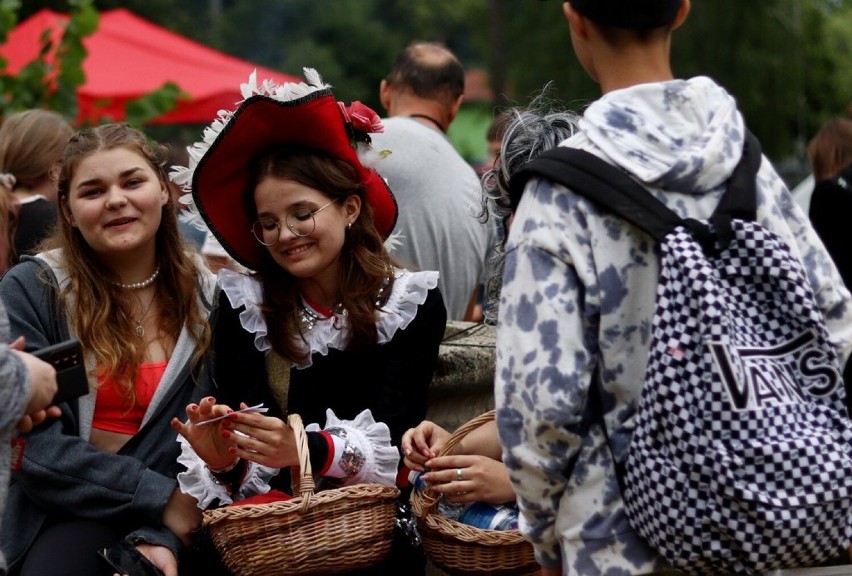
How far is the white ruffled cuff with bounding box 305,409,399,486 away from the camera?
3.14 metres

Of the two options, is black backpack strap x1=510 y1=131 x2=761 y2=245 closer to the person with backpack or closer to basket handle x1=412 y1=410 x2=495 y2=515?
the person with backpack

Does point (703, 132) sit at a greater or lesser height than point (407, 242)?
greater

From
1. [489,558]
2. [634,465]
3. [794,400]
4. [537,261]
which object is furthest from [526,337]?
[489,558]

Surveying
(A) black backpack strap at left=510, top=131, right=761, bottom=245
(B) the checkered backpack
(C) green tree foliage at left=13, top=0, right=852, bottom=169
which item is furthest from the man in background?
(C) green tree foliage at left=13, top=0, right=852, bottom=169

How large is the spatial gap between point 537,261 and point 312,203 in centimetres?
126

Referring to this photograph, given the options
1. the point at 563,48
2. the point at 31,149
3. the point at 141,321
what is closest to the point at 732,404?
Answer: the point at 141,321

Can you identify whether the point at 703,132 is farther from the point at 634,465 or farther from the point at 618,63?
the point at 634,465

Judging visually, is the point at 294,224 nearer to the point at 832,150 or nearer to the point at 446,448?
the point at 446,448

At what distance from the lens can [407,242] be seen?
18.2 feet

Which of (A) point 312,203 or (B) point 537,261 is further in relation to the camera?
(A) point 312,203

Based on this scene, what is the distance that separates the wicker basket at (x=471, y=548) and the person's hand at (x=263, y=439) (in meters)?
0.38

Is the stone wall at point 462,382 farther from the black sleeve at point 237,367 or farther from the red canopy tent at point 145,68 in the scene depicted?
the red canopy tent at point 145,68

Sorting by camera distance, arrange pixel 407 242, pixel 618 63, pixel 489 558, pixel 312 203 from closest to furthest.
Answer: pixel 618 63, pixel 489 558, pixel 312 203, pixel 407 242

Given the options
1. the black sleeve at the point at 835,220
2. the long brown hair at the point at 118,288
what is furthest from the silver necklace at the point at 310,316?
the black sleeve at the point at 835,220
